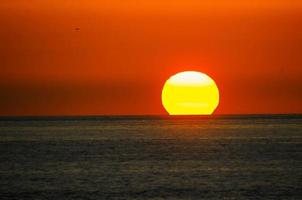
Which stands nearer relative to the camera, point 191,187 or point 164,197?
point 164,197

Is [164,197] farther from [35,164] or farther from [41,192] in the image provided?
[35,164]

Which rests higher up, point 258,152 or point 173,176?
point 258,152

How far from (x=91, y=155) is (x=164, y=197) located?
26017mm

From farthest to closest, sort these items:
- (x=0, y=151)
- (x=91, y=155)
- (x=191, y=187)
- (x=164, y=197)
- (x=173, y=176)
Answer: (x=0, y=151)
(x=91, y=155)
(x=173, y=176)
(x=191, y=187)
(x=164, y=197)

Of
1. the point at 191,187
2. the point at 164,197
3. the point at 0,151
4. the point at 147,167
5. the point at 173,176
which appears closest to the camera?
the point at 164,197

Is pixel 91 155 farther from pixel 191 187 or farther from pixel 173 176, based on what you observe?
pixel 191 187

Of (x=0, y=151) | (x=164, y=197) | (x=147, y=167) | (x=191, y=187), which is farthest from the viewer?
(x=0, y=151)

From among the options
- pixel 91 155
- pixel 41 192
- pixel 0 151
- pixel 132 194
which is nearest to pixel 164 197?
pixel 132 194

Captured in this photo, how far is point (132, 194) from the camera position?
33188mm

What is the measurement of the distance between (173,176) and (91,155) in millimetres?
18494

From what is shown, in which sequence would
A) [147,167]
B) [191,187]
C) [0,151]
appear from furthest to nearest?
[0,151], [147,167], [191,187]

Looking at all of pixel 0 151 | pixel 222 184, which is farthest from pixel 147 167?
pixel 0 151

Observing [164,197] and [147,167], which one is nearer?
[164,197]

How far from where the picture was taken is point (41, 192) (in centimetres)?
3391
